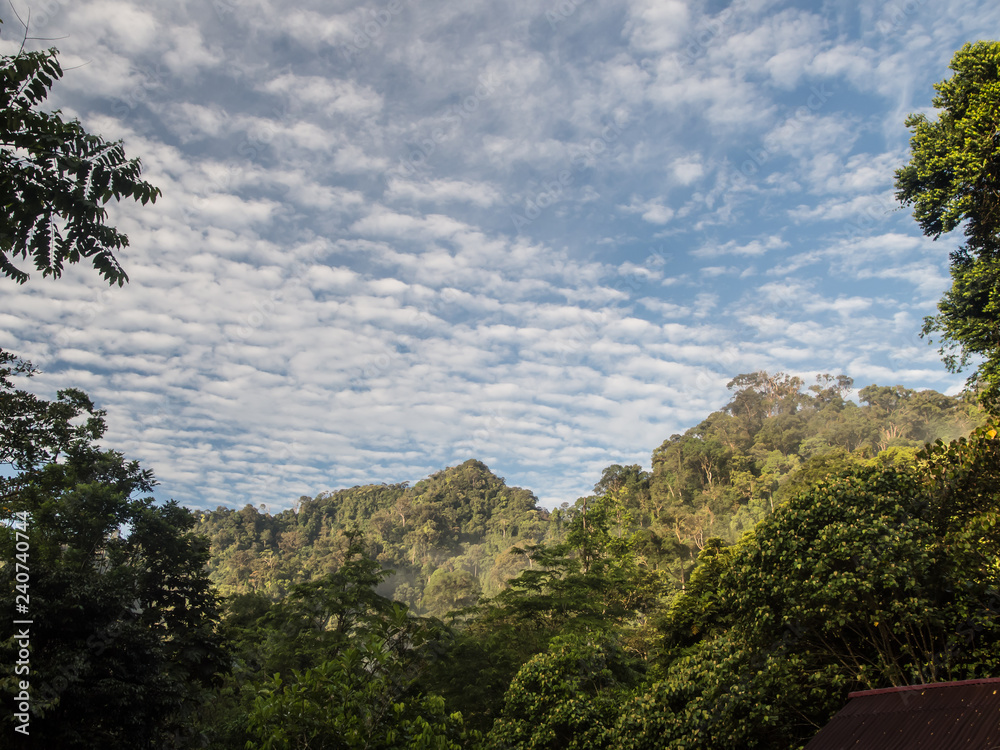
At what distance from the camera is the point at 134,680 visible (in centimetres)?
1130

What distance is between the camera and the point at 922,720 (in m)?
6.46

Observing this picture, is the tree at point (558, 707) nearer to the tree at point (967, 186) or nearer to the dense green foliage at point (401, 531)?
the tree at point (967, 186)

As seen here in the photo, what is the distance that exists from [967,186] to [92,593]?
2749cm

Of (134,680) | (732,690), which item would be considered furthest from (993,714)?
(134,680)

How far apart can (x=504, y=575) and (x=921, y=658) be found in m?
70.8

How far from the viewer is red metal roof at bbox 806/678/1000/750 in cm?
589

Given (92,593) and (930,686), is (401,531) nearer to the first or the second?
(92,593)

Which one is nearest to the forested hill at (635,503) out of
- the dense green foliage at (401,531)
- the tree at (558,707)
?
the dense green foliage at (401,531)

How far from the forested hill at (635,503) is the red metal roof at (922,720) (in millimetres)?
18763

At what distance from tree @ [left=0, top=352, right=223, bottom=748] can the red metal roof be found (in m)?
12.0

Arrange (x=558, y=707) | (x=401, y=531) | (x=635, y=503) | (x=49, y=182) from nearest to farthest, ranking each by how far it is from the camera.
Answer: (x=49, y=182)
(x=558, y=707)
(x=635, y=503)
(x=401, y=531)

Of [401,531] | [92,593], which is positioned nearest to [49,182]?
[92,593]

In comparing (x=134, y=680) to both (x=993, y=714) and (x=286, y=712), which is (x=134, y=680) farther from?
(x=993, y=714)

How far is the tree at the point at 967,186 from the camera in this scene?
16.8 m
